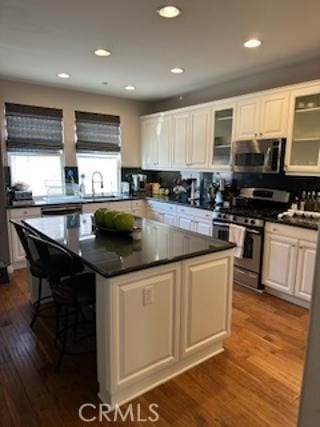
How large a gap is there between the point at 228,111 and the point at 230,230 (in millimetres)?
1630

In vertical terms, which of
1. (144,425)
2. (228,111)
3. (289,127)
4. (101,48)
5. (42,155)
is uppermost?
(101,48)

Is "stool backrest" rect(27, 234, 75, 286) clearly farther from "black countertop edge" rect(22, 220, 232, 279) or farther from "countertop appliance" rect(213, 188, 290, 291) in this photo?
"countertop appliance" rect(213, 188, 290, 291)

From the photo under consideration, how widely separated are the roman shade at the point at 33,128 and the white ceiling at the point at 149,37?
0.48 metres

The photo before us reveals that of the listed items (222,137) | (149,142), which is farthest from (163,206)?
(222,137)

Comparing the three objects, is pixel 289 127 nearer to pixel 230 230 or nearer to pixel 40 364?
pixel 230 230

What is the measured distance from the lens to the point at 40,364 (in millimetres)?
2281

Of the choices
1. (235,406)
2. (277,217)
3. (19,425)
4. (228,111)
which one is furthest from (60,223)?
(228,111)

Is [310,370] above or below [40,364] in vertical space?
above

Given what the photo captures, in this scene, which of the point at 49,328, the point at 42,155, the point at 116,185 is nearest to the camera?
the point at 49,328

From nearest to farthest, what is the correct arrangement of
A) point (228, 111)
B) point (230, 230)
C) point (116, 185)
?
point (230, 230), point (228, 111), point (116, 185)

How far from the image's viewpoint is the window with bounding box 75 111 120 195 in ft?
16.6

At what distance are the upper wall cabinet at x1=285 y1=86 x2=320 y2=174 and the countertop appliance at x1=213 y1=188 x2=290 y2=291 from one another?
0.50m

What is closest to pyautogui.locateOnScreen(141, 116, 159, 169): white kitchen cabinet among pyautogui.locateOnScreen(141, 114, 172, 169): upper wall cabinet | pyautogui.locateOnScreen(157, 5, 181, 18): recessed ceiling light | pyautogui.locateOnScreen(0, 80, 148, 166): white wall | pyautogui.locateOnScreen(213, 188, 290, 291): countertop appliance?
pyautogui.locateOnScreen(141, 114, 172, 169): upper wall cabinet

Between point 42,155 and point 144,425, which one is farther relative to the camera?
Answer: point 42,155
